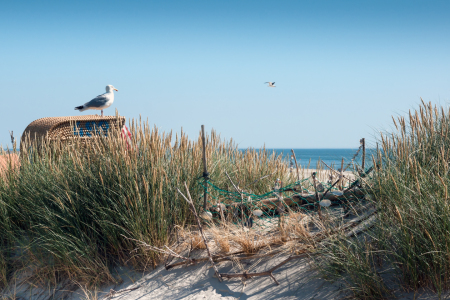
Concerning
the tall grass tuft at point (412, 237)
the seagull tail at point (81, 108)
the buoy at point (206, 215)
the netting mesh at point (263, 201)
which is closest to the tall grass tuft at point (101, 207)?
the buoy at point (206, 215)

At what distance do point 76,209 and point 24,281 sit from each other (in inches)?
35.4

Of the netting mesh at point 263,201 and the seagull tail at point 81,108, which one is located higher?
the seagull tail at point 81,108

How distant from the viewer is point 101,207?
2885 millimetres

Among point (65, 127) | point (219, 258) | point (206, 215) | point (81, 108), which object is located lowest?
point (219, 258)

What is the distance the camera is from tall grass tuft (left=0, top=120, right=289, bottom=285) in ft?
9.45

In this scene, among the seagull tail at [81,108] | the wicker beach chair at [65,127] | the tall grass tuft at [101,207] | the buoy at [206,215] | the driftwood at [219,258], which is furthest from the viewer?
the seagull tail at [81,108]

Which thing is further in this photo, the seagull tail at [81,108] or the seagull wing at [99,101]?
the seagull tail at [81,108]

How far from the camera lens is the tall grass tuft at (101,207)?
288cm

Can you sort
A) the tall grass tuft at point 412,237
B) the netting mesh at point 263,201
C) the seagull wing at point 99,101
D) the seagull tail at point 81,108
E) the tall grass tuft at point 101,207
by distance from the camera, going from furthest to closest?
the seagull tail at point 81,108, the seagull wing at point 99,101, the netting mesh at point 263,201, the tall grass tuft at point 101,207, the tall grass tuft at point 412,237

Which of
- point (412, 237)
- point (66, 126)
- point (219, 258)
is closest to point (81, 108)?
point (66, 126)

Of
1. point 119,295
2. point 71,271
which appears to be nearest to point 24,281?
point 71,271

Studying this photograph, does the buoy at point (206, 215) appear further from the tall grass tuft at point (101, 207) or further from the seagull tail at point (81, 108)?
the seagull tail at point (81, 108)

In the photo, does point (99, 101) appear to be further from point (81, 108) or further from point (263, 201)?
point (263, 201)

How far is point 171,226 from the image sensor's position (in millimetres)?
3119
